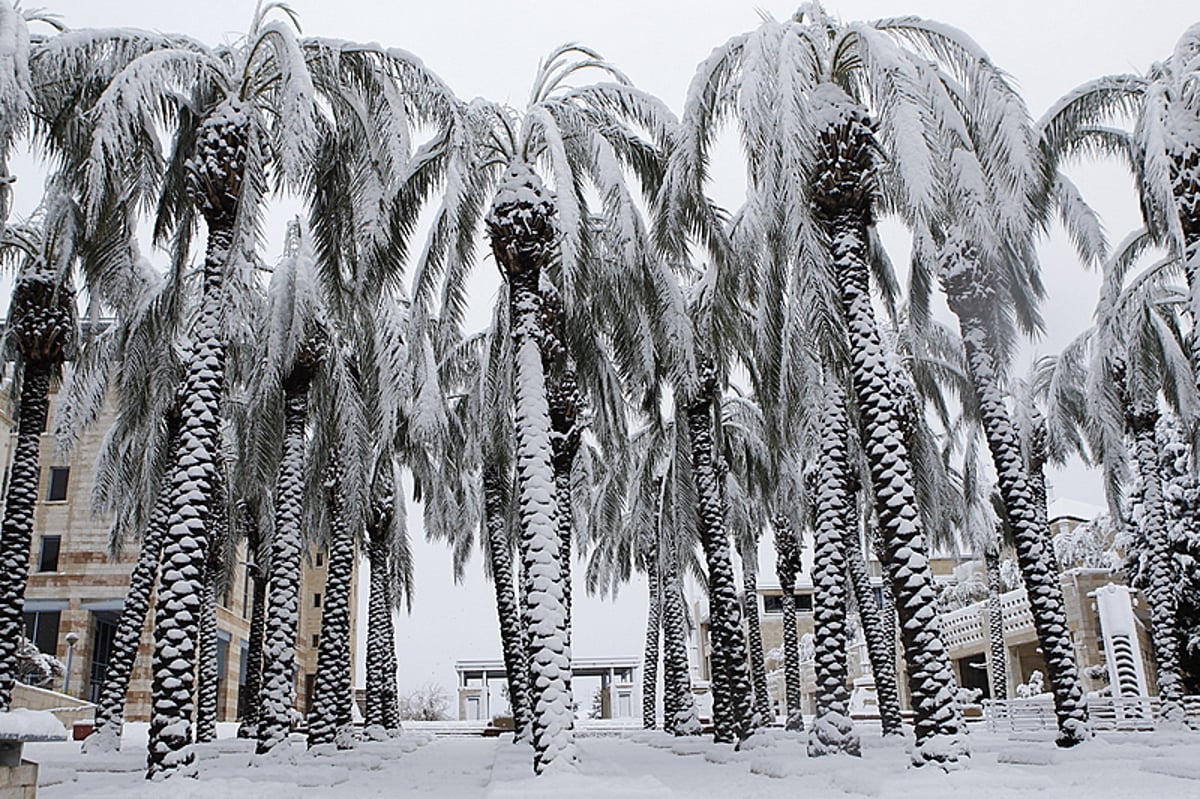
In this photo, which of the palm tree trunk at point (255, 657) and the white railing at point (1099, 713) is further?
the palm tree trunk at point (255, 657)

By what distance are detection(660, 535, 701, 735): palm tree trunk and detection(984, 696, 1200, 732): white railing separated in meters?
7.70

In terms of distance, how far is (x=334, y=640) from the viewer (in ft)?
64.6

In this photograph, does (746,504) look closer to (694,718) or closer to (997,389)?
(694,718)

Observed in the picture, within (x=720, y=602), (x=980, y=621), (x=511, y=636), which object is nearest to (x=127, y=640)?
(x=511, y=636)

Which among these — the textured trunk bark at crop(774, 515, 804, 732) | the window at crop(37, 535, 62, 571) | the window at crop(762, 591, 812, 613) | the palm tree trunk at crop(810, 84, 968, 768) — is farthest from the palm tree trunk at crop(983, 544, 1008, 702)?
the window at crop(762, 591, 812, 613)

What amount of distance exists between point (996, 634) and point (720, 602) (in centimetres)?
1969

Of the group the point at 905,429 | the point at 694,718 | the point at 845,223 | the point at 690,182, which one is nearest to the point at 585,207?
the point at 690,182

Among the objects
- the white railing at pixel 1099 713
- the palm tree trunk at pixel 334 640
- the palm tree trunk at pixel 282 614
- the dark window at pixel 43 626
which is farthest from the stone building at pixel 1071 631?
the dark window at pixel 43 626

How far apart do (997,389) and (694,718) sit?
1411 centimetres

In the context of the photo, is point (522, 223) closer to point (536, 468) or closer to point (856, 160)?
point (536, 468)

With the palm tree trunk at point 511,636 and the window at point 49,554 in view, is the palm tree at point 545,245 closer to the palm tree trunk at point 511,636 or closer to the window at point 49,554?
the palm tree trunk at point 511,636

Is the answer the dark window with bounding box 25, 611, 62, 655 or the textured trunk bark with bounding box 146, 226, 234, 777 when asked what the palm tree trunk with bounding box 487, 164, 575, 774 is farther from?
the dark window with bounding box 25, 611, 62, 655

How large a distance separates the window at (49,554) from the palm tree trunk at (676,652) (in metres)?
28.5

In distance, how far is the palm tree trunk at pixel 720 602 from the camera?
17297 mm
